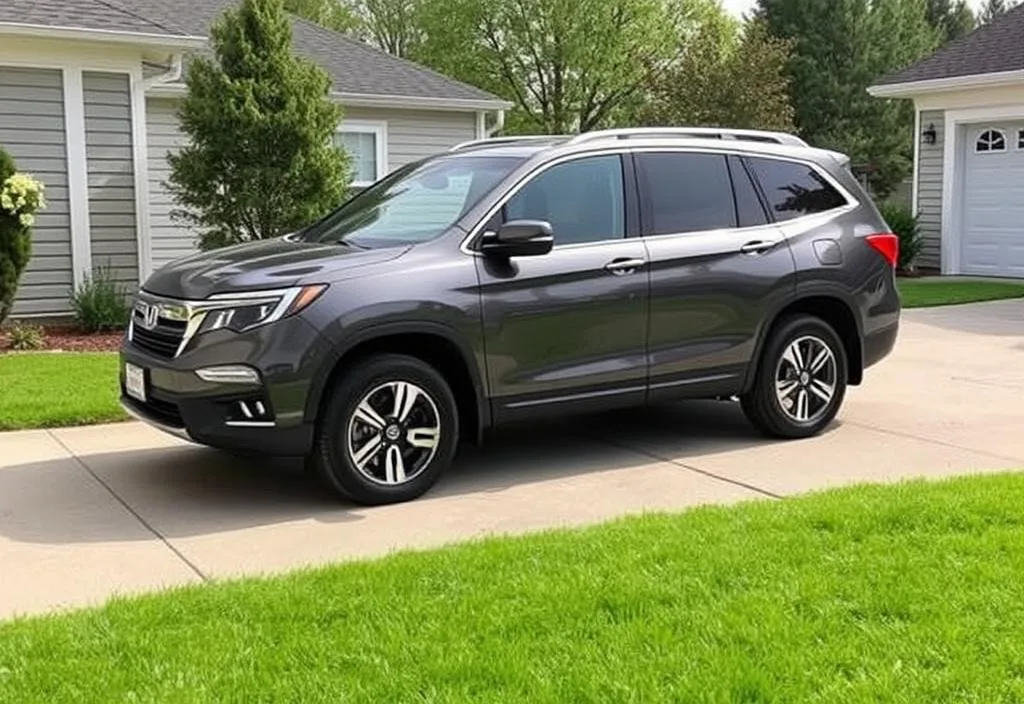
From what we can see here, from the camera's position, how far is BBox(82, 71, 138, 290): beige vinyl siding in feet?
41.1

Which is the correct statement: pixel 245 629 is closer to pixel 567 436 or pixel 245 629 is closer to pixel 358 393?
pixel 358 393

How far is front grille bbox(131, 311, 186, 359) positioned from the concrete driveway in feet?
2.62

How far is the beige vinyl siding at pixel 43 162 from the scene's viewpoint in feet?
39.7

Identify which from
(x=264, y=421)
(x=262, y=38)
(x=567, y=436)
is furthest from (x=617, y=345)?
(x=262, y=38)

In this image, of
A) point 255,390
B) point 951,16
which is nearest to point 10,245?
point 255,390

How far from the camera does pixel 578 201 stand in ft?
21.5

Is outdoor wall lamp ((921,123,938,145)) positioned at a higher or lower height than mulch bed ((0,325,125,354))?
higher

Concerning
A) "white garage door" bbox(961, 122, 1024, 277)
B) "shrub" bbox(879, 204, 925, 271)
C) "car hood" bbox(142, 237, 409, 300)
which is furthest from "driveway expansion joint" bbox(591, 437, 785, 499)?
"shrub" bbox(879, 204, 925, 271)

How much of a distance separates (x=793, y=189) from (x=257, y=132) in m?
6.67

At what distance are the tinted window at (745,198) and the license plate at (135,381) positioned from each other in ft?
12.0

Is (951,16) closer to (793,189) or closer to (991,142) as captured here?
(991,142)

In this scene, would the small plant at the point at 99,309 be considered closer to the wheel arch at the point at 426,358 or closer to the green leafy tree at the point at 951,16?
the wheel arch at the point at 426,358

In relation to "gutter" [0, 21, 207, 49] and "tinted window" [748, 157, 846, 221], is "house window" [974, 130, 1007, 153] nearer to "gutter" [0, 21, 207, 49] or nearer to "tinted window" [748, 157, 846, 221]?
"tinted window" [748, 157, 846, 221]

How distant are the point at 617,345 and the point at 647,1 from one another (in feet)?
107
